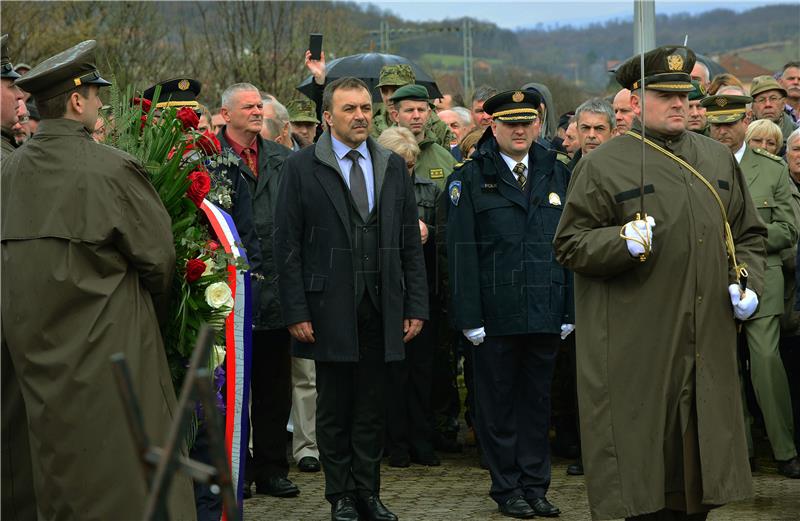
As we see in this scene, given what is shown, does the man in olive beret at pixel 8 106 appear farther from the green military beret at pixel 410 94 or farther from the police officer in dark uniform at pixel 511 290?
the green military beret at pixel 410 94

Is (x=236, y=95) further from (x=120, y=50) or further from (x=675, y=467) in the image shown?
(x=120, y=50)

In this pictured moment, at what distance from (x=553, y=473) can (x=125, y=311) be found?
440cm

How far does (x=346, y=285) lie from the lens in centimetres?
773

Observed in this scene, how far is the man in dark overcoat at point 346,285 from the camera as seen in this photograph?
7711mm

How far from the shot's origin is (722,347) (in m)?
6.31

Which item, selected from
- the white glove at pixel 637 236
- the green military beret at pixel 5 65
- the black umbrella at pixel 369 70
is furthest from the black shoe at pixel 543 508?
the black umbrella at pixel 369 70

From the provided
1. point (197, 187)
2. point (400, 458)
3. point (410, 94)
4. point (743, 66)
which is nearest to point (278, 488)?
point (400, 458)

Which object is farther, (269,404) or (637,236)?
(269,404)

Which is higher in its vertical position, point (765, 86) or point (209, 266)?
point (765, 86)

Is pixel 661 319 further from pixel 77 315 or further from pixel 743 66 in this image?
pixel 743 66

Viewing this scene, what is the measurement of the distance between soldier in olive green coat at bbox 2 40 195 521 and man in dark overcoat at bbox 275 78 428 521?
1.97 meters

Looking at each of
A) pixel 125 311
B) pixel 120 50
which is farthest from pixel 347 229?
pixel 120 50

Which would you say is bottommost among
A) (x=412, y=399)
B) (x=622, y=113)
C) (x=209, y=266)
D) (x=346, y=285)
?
(x=412, y=399)

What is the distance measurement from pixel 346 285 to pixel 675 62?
2267 millimetres
